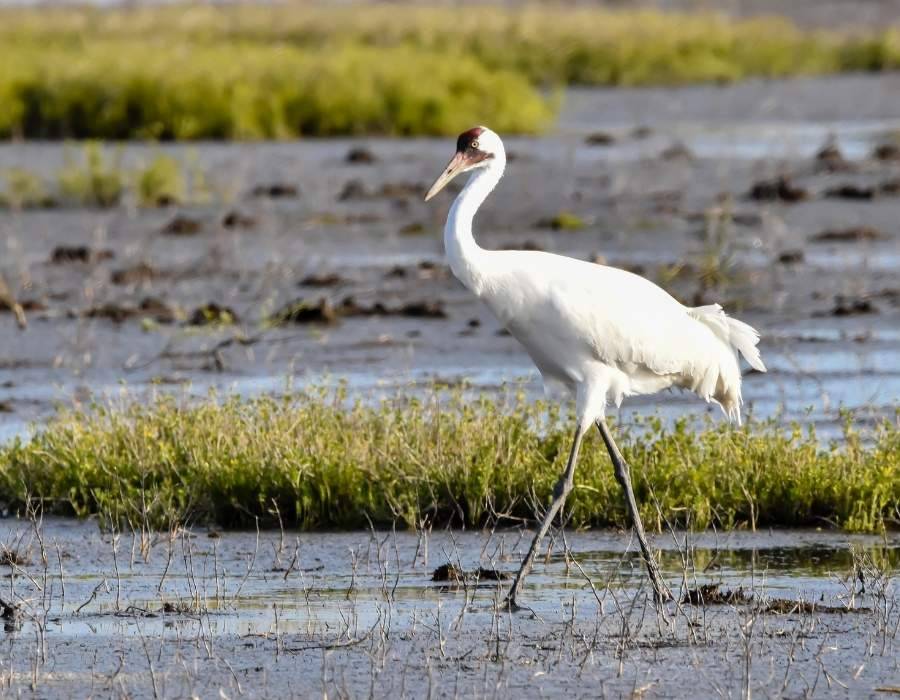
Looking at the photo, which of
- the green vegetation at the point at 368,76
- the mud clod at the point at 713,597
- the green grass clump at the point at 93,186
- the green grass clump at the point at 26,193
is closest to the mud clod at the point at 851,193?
the green grass clump at the point at 93,186

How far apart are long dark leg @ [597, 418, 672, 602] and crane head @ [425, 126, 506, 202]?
1147 mm

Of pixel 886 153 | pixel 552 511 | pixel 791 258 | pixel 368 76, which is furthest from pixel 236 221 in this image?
pixel 552 511

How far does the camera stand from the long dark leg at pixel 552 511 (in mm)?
7562

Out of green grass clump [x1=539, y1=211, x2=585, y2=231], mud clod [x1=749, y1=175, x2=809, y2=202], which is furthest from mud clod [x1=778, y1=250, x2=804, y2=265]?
mud clod [x1=749, y1=175, x2=809, y2=202]

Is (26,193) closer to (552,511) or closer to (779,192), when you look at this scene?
(779,192)

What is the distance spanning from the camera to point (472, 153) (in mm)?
8141

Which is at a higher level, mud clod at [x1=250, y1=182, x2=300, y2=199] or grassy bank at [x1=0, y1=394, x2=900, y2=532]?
grassy bank at [x1=0, y1=394, x2=900, y2=532]

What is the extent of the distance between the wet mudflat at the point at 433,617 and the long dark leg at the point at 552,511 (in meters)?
0.11

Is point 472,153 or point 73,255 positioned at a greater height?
point 472,153

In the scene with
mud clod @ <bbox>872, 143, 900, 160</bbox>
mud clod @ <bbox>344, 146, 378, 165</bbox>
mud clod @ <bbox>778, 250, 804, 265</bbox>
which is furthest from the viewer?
mud clod @ <bbox>344, 146, 378, 165</bbox>

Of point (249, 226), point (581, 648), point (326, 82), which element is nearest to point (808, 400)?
point (581, 648)

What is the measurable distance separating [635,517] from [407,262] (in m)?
10.9

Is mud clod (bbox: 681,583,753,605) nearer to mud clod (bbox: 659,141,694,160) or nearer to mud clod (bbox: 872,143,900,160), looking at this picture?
mud clod (bbox: 872,143,900,160)

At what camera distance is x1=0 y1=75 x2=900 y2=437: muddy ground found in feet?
43.1
